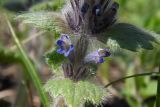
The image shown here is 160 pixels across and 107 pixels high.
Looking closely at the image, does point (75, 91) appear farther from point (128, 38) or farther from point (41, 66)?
point (41, 66)

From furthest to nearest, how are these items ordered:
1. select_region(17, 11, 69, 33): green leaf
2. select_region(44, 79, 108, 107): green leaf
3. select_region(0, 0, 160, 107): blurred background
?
select_region(0, 0, 160, 107): blurred background < select_region(17, 11, 69, 33): green leaf < select_region(44, 79, 108, 107): green leaf

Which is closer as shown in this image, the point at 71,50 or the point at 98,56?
the point at 71,50

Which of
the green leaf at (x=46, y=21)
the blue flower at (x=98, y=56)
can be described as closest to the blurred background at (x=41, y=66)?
the green leaf at (x=46, y=21)

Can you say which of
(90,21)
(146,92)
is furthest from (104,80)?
(90,21)

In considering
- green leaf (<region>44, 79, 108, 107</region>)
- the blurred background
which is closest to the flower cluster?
green leaf (<region>44, 79, 108, 107</region>)

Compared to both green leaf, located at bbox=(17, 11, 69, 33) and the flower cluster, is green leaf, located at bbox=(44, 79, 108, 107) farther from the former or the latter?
green leaf, located at bbox=(17, 11, 69, 33)

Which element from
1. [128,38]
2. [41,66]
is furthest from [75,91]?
[41,66]
